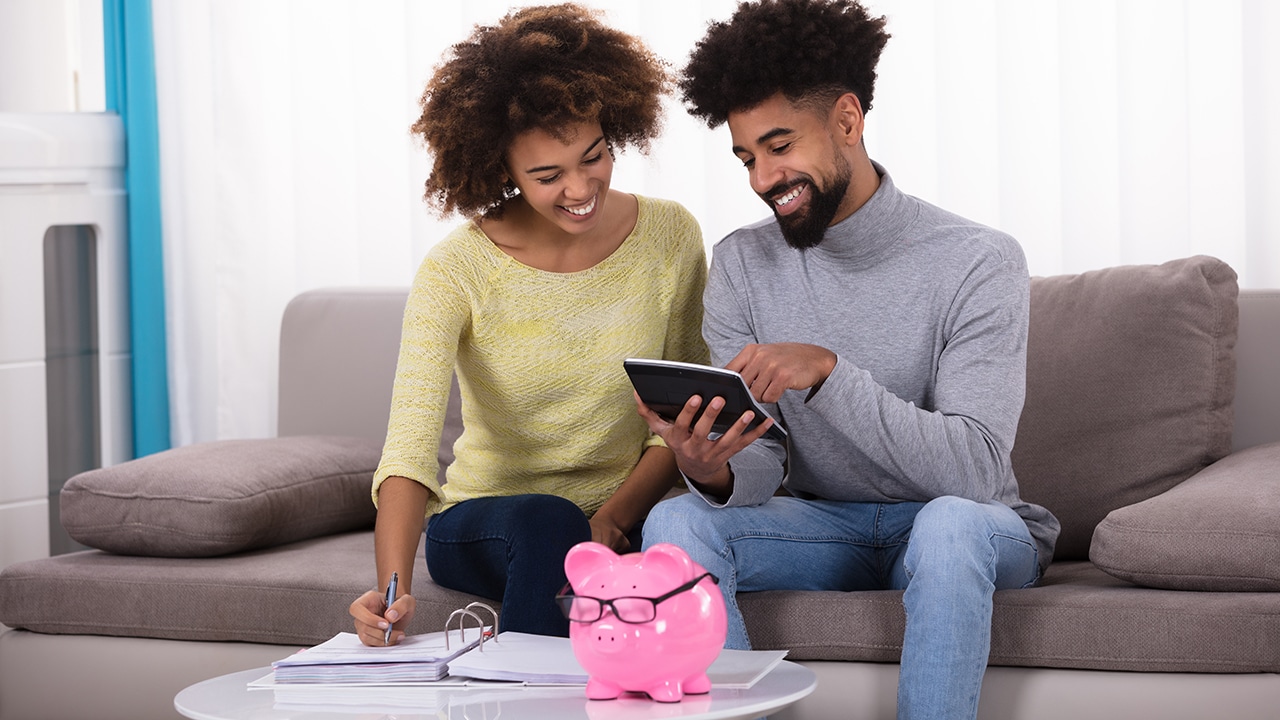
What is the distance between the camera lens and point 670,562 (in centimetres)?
119

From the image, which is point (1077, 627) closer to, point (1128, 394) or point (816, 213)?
point (1128, 394)

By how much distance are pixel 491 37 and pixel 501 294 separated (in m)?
0.36

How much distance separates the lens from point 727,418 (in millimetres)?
1578

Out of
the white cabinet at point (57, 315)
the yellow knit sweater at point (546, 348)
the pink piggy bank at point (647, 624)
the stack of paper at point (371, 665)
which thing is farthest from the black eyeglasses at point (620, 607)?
the white cabinet at point (57, 315)

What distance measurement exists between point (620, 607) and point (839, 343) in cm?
74

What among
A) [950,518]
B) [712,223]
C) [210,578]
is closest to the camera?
[950,518]

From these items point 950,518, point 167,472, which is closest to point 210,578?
point 167,472

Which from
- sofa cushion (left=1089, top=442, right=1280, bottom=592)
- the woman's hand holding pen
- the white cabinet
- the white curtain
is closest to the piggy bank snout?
the woman's hand holding pen

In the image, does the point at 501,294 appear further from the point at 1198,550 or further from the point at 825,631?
the point at 1198,550

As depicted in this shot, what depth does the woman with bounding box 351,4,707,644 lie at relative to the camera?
5.86 ft

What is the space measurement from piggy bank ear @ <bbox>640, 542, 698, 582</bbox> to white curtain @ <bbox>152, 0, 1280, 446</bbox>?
975mm

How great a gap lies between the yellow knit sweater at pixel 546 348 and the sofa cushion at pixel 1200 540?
0.67 m

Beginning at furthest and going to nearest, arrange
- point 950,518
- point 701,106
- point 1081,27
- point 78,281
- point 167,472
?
point 78,281, point 1081,27, point 167,472, point 701,106, point 950,518

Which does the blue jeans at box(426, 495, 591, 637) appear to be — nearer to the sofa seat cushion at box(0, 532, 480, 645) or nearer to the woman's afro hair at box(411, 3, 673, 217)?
the sofa seat cushion at box(0, 532, 480, 645)
